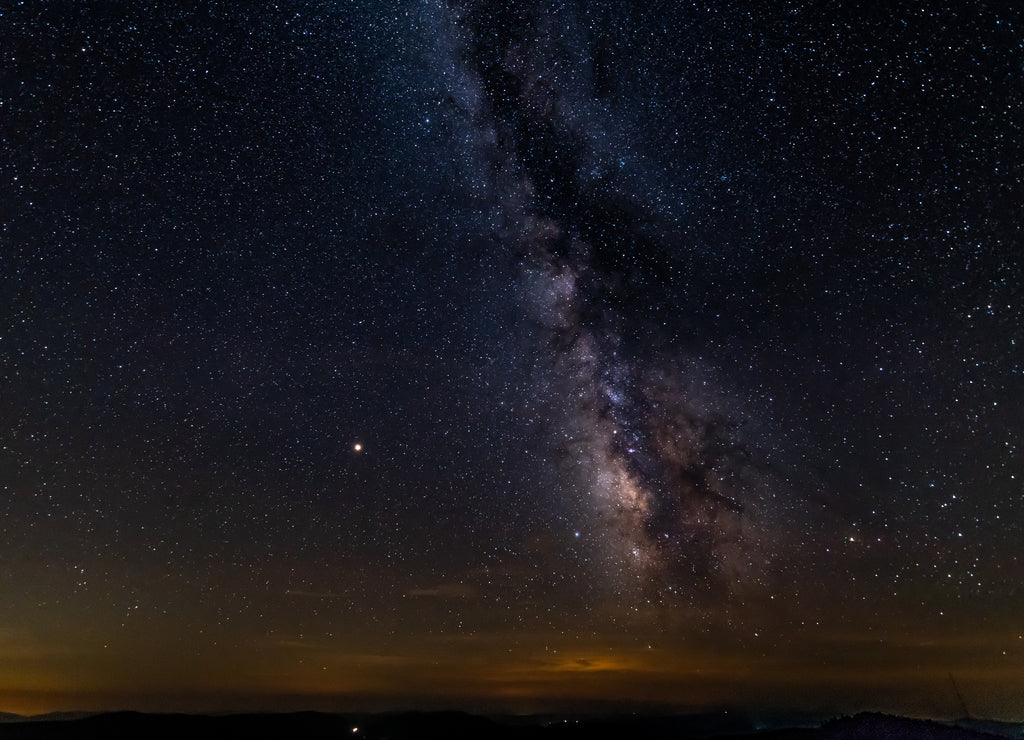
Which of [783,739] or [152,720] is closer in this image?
[783,739]

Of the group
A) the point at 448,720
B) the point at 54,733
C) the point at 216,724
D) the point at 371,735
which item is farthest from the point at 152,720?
the point at 448,720

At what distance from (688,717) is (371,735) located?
127 meters

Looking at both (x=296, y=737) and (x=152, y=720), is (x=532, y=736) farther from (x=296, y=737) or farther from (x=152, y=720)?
(x=152, y=720)

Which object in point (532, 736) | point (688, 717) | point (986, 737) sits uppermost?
point (688, 717)

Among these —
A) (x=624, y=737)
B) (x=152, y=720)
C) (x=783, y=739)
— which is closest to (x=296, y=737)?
(x=152, y=720)

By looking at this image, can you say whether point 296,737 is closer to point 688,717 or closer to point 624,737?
point 624,737

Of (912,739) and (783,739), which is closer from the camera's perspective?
(912,739)

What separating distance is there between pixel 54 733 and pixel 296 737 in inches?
944

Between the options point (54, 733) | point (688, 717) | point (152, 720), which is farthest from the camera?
point (688, 717)

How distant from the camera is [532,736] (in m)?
64.6

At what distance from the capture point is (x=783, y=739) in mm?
28750

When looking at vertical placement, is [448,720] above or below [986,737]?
above

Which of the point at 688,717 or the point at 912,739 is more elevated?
the point at 688,717

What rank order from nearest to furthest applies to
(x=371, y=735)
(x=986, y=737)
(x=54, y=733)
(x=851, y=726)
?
1. (x=986, y=737)
2. (x=851, y=726)
3. (x=54, y=733)
4. (x=371, y=735)
